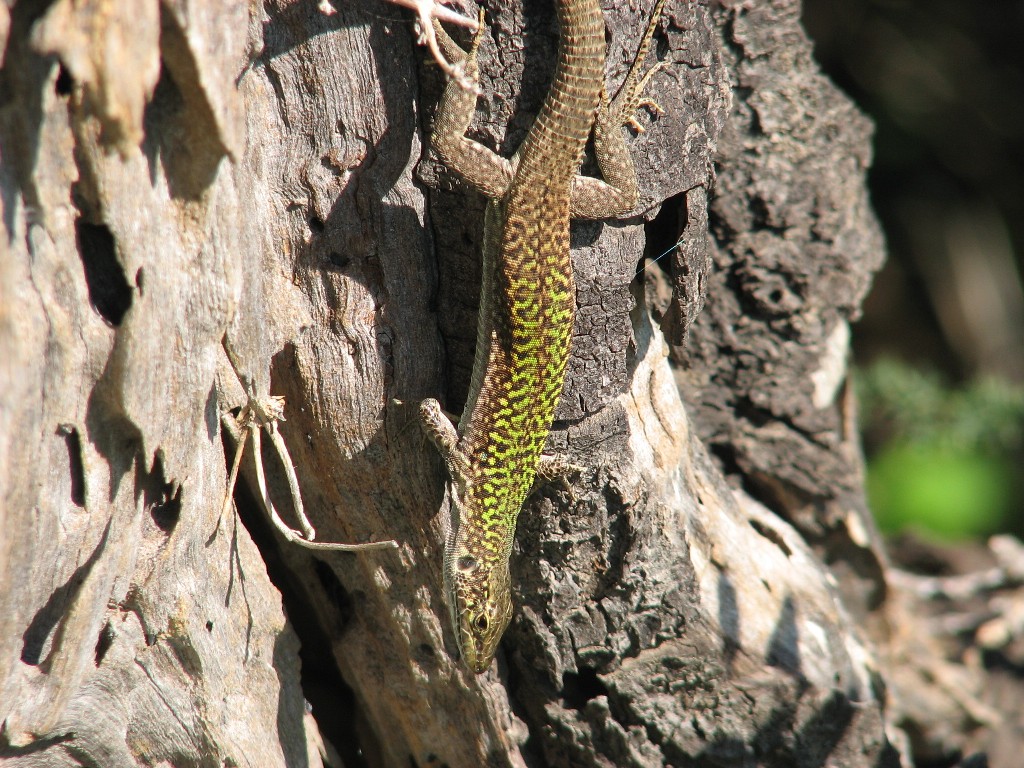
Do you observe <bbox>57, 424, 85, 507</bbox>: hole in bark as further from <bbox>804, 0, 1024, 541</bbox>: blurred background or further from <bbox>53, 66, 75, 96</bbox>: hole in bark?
<bbox>804, 0, 1024, 541</bbox>: blurred background

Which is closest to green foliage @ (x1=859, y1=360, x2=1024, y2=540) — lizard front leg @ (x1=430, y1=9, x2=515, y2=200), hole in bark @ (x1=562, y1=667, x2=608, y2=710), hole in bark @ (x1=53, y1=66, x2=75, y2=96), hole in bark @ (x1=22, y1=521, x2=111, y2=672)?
hole in bark @ (x1=562, y1=667, x2=608, y2=710)

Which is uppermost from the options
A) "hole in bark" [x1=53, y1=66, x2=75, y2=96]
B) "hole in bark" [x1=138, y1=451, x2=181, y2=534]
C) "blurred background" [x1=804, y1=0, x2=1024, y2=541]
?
"blurred background" [x1=804, y1=0, x2=1024, y2=541]

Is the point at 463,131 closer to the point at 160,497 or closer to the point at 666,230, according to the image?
the point at 666,230

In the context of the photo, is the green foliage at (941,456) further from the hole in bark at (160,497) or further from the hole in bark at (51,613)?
the hole in bark at (51,613)

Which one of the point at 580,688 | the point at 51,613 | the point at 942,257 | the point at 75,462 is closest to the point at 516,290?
the point at 75,462

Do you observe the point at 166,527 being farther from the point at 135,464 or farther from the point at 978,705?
the point at 978,705

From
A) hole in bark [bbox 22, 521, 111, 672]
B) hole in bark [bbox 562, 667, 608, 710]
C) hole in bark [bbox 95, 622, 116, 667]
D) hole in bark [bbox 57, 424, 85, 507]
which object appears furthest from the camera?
hole in bark [bbox 562, 667, 608, 710]

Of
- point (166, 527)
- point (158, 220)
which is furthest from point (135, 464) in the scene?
point (158, 220)
